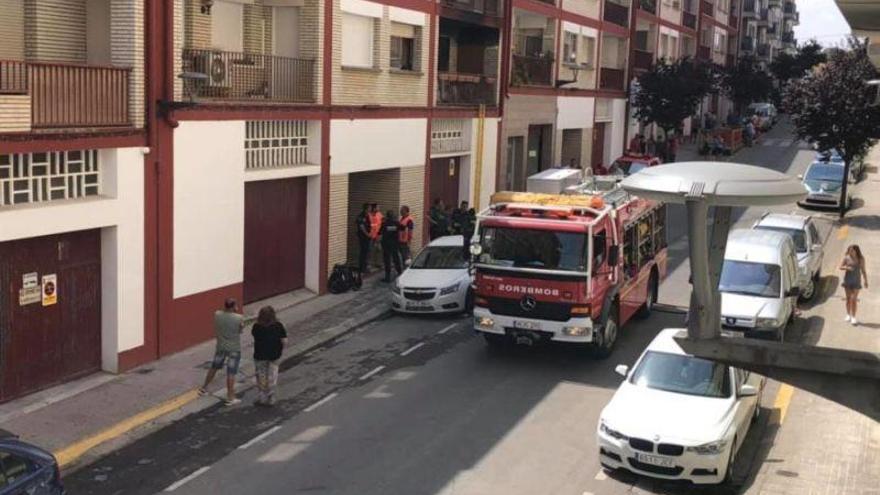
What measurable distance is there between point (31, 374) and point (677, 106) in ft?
123

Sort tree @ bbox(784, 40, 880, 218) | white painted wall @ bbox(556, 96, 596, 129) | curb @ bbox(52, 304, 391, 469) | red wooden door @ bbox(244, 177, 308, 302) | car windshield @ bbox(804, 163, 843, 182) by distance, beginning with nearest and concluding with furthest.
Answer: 1. curb @ bbox(52, 304, 391, 469)
2. red wooden door @ bbox(244, 177, 308, 302)
3. tree @ bbox(784, 40, 880, 218)
4. car windshield @ bbox(804, 163, 843, 182)
5. white painted wall @ bbox(556, 96, 596, 129)

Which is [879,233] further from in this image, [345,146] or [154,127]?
[154,127]

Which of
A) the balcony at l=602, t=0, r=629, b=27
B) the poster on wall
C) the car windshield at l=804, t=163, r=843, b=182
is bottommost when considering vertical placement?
the poster on wall

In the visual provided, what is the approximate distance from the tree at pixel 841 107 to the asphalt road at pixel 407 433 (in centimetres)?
1905

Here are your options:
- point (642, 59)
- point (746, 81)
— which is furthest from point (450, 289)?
point (746, 81)

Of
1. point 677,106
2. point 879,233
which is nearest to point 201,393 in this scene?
point 879,233

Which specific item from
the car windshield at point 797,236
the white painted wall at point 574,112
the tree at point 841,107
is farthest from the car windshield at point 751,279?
the white painted wall at point 574,112

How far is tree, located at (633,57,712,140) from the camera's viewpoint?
4741 centimetres

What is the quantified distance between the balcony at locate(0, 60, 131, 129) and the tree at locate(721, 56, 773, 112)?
5939 centimetres

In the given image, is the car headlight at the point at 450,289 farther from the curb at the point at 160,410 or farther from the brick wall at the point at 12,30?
the brick wall at the point at 12,30

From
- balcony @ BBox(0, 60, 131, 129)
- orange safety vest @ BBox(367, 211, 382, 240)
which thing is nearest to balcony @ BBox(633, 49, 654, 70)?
orange safety vest @ BBox(367, 211, 382, 240)

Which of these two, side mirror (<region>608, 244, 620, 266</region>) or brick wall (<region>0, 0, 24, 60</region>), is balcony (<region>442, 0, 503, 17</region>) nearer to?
side mirror (<region>608, 244, 620, 266</region>)

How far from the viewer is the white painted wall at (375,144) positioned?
23.0 metres

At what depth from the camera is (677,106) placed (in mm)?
47469
